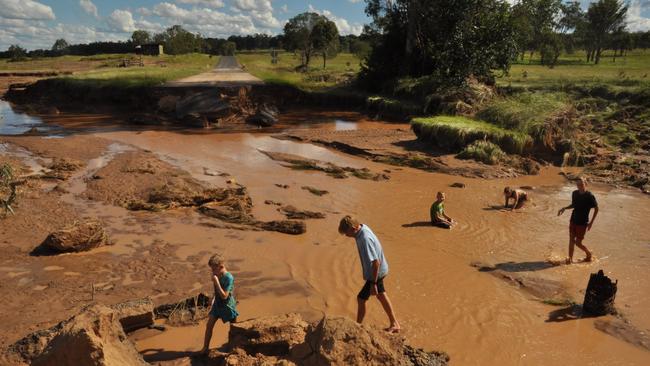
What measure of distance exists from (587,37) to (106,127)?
55.9 meters

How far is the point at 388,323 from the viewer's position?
6.61 meters

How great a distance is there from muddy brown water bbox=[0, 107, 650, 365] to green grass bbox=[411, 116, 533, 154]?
219 cm

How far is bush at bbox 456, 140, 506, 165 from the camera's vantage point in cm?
1659

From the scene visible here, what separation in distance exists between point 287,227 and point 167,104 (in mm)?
20413

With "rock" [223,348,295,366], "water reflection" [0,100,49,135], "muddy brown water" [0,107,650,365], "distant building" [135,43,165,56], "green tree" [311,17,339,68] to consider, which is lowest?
"water reflection" [0,100,49,135]

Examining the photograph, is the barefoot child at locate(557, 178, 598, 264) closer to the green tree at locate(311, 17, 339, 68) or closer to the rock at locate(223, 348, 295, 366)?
the rock at locate(223, 348, 295, 366)

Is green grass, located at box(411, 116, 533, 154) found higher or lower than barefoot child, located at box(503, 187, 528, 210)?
higher

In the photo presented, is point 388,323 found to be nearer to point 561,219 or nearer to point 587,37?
point 561,219

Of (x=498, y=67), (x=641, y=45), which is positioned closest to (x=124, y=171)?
(x=498, y=67)

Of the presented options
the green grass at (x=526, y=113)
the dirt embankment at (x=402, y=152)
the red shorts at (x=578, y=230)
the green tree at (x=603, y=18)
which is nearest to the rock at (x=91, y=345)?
the red shorts at (x=578, y=230)

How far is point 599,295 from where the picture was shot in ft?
22.6

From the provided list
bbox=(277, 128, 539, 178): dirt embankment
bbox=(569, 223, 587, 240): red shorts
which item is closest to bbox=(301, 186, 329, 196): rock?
bbox=(277, 128, 539, 178): dirt embankment

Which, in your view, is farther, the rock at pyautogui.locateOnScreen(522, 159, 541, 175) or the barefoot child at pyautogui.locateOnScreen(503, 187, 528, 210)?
the rock at pyautogui.locateOnScreen(522, 159, 541, 175)

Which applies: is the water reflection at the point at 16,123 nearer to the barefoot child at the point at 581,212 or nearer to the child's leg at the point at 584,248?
the barefoot child at the point at 581,212
